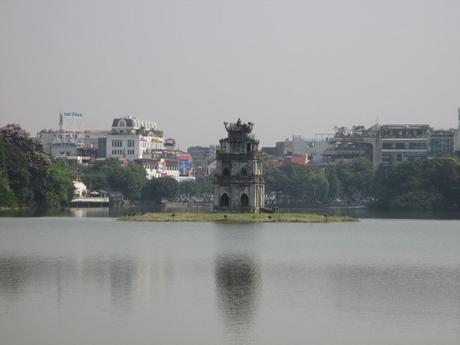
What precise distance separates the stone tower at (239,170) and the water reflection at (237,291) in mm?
58158

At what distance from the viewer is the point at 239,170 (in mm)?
149500

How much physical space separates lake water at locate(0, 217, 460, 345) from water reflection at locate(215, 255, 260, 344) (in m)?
0.06

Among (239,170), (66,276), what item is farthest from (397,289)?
(239,170)

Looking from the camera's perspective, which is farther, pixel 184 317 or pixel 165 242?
pixel 165 242

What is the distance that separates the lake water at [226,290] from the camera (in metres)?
52.9

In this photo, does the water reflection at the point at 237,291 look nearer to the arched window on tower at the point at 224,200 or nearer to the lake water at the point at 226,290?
the lake water at the point at 226,290

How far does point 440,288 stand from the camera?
70438 millimetres

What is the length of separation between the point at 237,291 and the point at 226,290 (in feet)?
2.27

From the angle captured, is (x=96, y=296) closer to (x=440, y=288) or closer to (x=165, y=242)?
(x=440, y=288)

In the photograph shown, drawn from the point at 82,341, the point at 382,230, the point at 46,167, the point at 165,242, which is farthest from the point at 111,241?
the point at 46,167

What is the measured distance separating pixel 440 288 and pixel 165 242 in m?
40.5

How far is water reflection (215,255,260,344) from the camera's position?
5483 cm

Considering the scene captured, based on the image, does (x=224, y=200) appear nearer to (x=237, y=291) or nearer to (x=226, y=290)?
(x=226, y=290)

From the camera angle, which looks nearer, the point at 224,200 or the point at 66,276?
the point at 66,276
